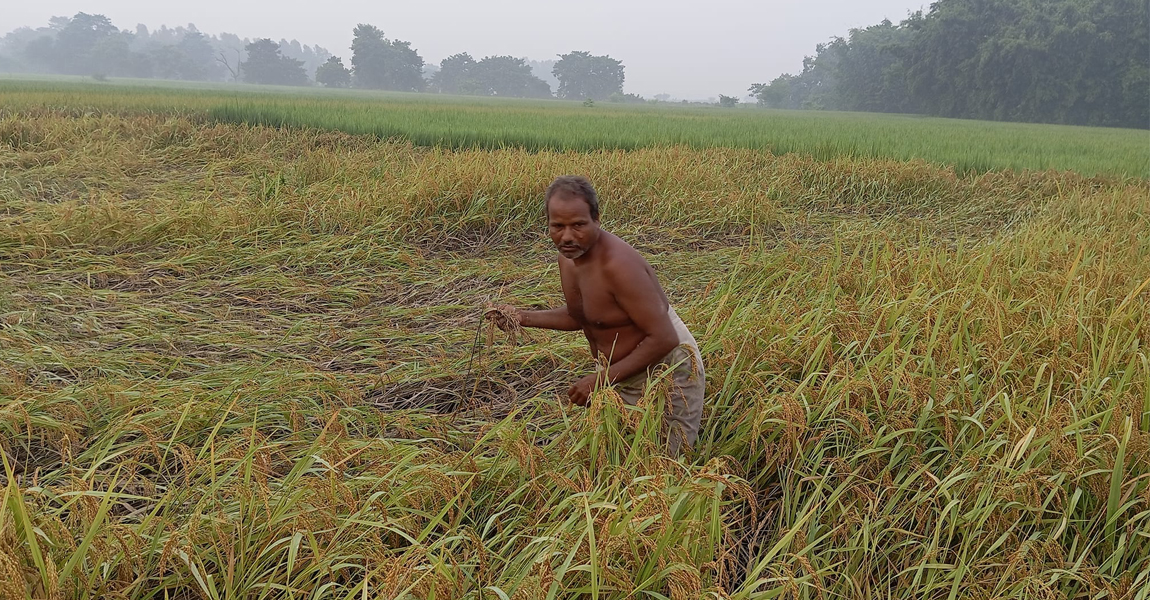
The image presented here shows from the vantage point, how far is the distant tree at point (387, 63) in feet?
240

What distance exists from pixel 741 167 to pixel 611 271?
5818mm

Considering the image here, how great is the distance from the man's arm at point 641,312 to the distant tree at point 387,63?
7591 centimetres

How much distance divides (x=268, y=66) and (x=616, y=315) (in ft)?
285

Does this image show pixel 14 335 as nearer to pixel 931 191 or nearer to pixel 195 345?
pixel 195 345

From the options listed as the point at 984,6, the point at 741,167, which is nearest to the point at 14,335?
the point at 741,167

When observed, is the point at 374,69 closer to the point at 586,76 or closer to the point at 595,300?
the point at 586,76

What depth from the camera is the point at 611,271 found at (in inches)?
75.0

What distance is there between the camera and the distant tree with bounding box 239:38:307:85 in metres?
77.3

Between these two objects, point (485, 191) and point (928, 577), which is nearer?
point (928, 577)

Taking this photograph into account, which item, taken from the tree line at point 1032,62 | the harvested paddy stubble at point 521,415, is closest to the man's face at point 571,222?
the harvested paddy stubble at point 521,415

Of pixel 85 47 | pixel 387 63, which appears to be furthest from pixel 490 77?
pixel 85 47

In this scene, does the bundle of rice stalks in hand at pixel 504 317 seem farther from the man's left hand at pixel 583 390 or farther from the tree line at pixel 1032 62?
the tree line at pixel 1032 62

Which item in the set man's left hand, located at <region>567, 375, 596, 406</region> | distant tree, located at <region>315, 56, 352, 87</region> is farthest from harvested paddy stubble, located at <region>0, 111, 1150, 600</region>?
distant tree, located at <region>315, 56, 352, 87</region>

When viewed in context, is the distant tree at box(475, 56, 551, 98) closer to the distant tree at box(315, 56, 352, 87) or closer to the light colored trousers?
the distant tree at box(315, 56, 352, 87)
